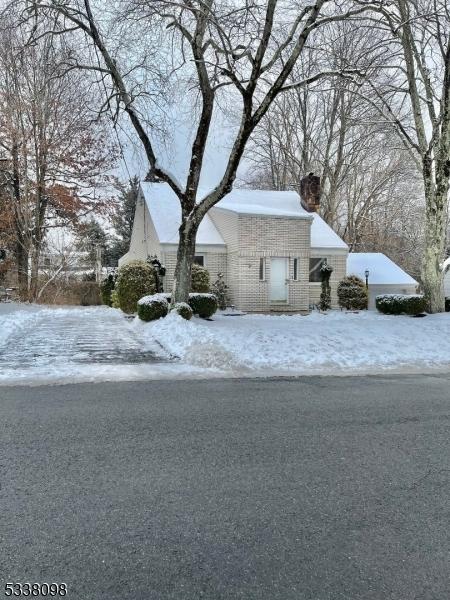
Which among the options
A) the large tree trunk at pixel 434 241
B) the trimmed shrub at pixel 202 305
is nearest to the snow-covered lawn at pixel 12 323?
the trimmed shrub at pixel 202 305

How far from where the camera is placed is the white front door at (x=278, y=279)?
20.9 meters

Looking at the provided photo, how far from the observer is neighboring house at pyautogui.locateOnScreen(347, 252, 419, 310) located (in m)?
24.1

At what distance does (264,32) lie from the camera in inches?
476

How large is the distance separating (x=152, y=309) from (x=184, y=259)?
67.2 inches

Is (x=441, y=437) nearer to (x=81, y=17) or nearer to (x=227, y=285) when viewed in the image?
(x=81, y=17)

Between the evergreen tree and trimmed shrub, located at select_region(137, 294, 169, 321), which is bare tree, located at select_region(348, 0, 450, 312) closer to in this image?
trimmed shrub, located at select_region(137, 294, 169, 321)

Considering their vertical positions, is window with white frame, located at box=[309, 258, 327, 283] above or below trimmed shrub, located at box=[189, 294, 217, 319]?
above

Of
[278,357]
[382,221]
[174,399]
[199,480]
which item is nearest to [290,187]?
[382,221]

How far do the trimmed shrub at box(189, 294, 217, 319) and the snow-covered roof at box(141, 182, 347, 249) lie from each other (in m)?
5.48

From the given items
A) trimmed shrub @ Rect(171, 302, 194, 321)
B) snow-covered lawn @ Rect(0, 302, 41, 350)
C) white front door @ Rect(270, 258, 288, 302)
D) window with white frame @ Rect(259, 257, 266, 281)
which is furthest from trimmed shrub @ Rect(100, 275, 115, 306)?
trimmed shrub @ Rect(171, 302, 194, 321)

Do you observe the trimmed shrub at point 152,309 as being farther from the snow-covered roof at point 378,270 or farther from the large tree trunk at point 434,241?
the snow-covered roof at point 378,270

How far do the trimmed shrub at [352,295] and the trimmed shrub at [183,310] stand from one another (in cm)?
978

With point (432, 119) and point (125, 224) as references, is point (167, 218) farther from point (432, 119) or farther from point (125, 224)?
point (125, 224)

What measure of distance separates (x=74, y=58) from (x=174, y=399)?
11.0 metres
